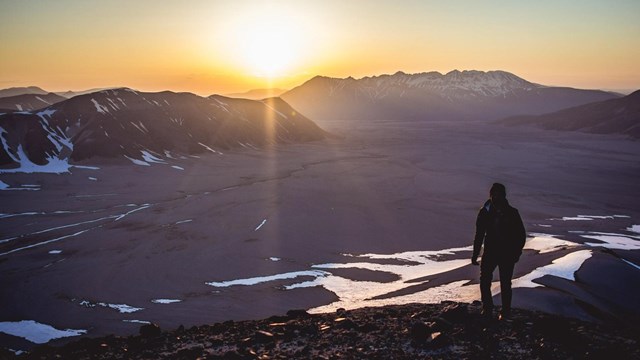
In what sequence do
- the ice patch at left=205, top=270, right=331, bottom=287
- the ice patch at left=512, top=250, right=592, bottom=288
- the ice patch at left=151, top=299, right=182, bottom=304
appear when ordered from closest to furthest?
the ice patch at left=512, top=250, right=592, bottom=288, the ice patch at left=151, top=299, right=182, bottom=304, the ice patch at left=205, top=270, right=331, bottom=287

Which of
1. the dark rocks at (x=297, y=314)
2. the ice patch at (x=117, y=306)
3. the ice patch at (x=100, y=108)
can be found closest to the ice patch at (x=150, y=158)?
the ice patch at (x=100, y=108)

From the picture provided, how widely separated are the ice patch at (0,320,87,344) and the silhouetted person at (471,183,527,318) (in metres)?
15.3

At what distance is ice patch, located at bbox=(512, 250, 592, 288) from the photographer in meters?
12.6

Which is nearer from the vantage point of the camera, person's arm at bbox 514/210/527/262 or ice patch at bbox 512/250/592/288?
person's arm at bbox 514/210/527/262

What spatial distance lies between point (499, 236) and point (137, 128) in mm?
81055

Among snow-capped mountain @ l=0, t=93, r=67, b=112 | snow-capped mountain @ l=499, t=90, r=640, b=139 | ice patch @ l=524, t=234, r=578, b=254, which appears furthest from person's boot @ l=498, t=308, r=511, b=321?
snow-capped mountain @ l=0, t=93, r=67, b=112

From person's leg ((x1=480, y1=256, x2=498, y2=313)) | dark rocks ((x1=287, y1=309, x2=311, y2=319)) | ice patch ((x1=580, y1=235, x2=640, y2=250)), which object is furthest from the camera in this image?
ice patch ((x1=580, y1=235, x2=640, y2=250))

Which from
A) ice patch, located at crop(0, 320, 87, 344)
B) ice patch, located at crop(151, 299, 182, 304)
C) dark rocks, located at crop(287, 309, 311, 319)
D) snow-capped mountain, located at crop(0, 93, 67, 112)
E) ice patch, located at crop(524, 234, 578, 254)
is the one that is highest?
snow-capped mountain, located at crop(0, 93, 67, 112)

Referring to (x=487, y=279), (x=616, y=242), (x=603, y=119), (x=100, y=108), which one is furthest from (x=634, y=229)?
(x=603, y=119)

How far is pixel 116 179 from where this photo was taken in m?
55.3

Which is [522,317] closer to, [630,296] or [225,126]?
[630,296]

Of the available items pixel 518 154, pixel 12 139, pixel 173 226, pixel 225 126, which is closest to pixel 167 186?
pixel 173 226

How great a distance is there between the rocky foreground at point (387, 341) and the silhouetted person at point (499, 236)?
0.64 metres

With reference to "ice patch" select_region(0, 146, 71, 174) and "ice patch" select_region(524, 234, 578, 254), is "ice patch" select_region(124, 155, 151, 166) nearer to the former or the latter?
"ice patch" select_region(0, 146, 71, 174)
